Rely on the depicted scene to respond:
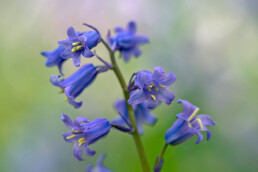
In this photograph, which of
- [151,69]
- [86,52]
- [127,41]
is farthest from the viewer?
[151,69]

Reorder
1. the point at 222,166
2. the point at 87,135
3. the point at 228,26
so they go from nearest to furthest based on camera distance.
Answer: the point at 87,135 < the point at 222,166 < the point at 228,26

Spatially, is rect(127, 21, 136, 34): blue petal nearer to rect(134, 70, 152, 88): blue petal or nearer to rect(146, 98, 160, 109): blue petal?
rect(134, 70, 152, 88): blue petal

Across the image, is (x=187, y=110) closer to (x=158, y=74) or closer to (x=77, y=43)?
(x=158, y=74)

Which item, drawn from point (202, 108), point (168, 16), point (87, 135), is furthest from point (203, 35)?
point (87, 135)

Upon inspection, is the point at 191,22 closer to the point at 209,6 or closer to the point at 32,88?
the point at 209,6

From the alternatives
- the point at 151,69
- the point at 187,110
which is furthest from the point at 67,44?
the point at 151,69
